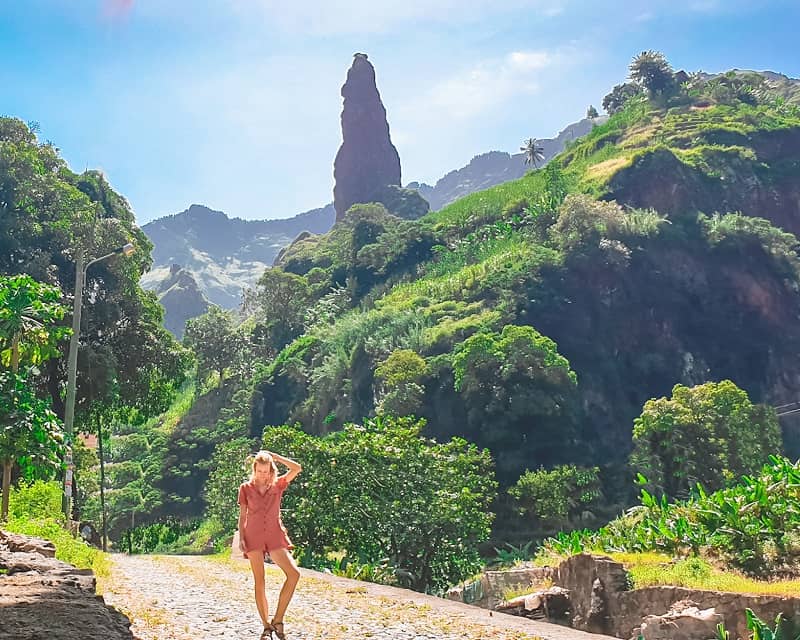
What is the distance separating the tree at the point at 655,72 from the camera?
8000 centimetres

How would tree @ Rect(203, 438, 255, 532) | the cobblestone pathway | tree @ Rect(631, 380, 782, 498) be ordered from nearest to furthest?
the cobblestone pathway
tree @ Rect(631, 380, 782, 498)
tree @ Rect(203, 438, 255, 532)

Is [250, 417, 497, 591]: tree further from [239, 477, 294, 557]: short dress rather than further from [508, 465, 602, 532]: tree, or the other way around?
[508, 465, 602, 532]: tree

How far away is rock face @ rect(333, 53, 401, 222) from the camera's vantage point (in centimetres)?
11388

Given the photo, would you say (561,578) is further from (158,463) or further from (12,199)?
(158,463)

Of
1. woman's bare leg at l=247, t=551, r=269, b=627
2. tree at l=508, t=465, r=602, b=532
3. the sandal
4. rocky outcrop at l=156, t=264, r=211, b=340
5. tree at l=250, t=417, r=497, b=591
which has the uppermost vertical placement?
rocky outcrop at l=156, t=264, r=211, b=340

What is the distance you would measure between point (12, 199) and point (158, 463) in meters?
39.7

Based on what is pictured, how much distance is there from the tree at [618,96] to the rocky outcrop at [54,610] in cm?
9224

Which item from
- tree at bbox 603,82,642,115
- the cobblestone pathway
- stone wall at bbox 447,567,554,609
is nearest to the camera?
the cobblestone pathway

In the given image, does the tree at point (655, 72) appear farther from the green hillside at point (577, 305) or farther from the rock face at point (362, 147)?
the rock face at point (362, 147)

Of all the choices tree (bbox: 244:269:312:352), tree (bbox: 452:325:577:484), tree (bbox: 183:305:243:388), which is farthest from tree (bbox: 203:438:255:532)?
tree (bbox: 183:305:243:388)

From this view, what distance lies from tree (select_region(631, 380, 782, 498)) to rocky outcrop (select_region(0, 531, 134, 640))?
2713 cm

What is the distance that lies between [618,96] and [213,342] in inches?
2302

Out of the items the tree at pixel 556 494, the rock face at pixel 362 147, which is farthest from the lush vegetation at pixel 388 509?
the rock face at pixel 362 147

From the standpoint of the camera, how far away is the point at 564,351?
145ft
